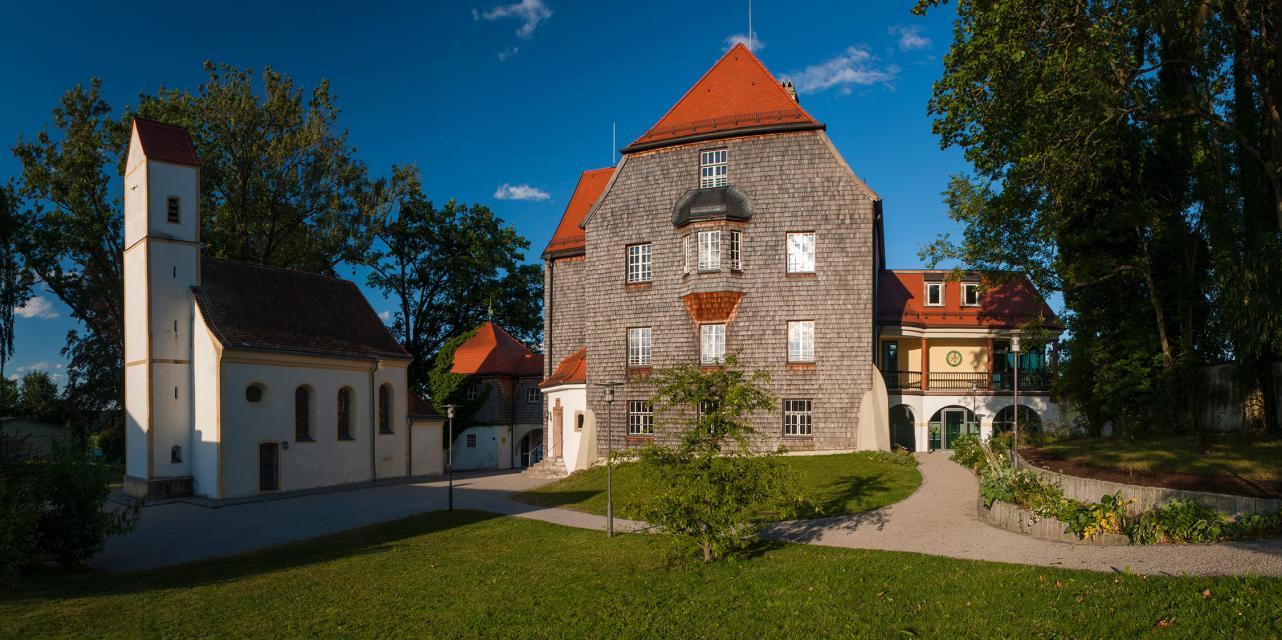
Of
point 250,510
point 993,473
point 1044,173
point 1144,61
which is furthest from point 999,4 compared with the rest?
point 250,510

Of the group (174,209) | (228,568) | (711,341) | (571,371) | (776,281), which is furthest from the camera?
(571,371)

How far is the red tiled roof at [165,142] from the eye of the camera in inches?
1100

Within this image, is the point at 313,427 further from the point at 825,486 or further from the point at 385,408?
the point at 825,486

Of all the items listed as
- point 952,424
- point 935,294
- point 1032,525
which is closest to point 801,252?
point 935,294

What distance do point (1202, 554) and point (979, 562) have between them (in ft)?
8.98

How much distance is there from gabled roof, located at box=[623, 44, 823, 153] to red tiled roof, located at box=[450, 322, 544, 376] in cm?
1492

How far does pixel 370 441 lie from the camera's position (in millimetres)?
31531

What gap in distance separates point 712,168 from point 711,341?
608 cm

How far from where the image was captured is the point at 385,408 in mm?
33156

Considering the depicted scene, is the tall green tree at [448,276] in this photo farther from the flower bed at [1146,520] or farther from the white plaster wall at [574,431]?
the flower bed at [1146,520]

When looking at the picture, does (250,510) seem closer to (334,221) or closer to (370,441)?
(370,441)

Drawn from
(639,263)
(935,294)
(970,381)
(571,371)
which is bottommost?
(970,381)

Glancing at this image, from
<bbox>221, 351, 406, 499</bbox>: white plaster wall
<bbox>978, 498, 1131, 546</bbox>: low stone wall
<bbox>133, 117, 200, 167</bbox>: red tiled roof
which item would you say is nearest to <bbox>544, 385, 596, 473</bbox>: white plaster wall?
<bbox>221, 351, 406, 499</bbox>: white plaster wall

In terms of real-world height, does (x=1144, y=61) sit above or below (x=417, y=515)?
above
